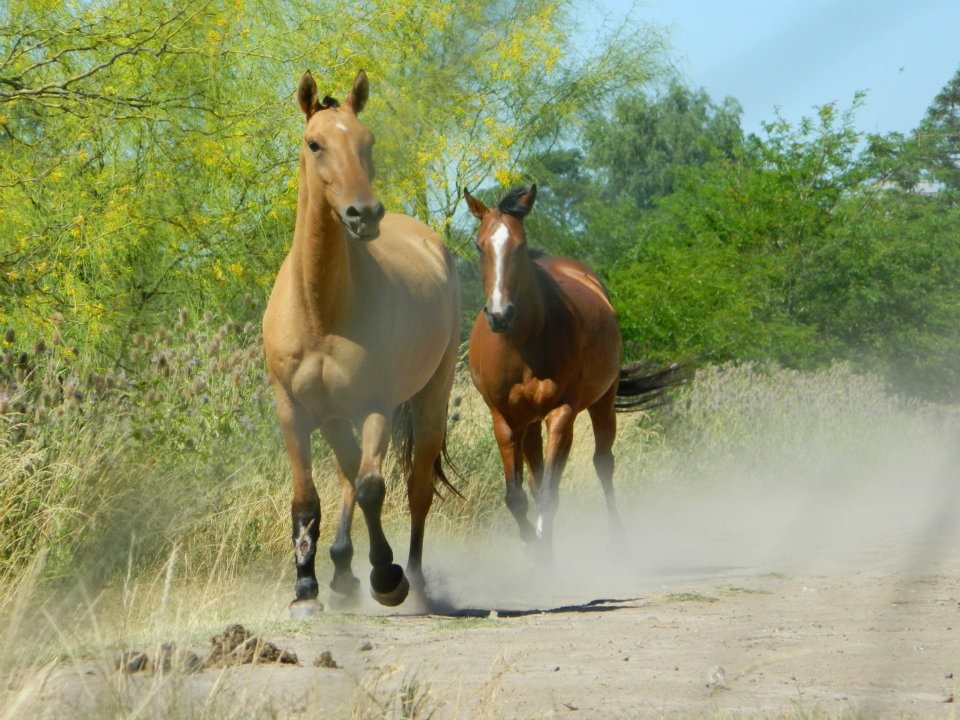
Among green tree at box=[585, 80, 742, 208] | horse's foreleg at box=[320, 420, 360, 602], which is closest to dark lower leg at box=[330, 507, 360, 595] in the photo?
horse's foreleg at box=[320, 420, 360, 602]

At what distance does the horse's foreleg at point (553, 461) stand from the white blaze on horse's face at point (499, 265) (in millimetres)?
1050

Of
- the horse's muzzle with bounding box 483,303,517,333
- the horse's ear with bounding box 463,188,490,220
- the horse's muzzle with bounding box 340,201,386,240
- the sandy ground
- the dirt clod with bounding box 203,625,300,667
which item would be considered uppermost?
the horse's ear with bounding box 463,188,490,220

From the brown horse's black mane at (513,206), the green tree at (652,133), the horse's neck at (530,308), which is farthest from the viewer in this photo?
the horse's neck at (530,308)

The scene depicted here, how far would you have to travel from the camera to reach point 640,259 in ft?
70.5

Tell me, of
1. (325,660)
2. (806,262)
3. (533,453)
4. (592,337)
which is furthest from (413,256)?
(806,262)

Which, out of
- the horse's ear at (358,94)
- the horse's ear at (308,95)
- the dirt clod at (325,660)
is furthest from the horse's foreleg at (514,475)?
the dirt clod at (325,660)

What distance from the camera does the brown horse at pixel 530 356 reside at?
9.35 metres

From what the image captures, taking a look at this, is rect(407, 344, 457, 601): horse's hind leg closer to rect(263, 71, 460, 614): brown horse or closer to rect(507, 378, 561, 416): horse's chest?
rect(263, 71, 460, 614): brown horse

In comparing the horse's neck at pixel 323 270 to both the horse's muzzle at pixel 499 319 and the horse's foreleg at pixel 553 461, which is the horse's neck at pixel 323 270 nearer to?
the horse's muzzle at pixel 499 319

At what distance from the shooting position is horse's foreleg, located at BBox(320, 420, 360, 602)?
688cm

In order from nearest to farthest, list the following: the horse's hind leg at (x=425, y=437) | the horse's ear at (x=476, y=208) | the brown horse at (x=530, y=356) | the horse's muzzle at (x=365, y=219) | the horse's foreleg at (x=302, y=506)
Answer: the horse's muzzle at (x=365, y=219) < the horse's foreleg at (x=302, y=506) < the horse's hind leg at (x=425, y=437) < the brown horse at (x=530, y=356) < the horse's ear at (x=476, y=208)

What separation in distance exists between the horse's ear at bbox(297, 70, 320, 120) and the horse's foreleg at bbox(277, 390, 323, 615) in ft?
4.22

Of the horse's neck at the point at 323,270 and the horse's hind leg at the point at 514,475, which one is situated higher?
the horse's neck at the point at 323,270

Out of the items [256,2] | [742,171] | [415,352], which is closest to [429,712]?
[415,352]
